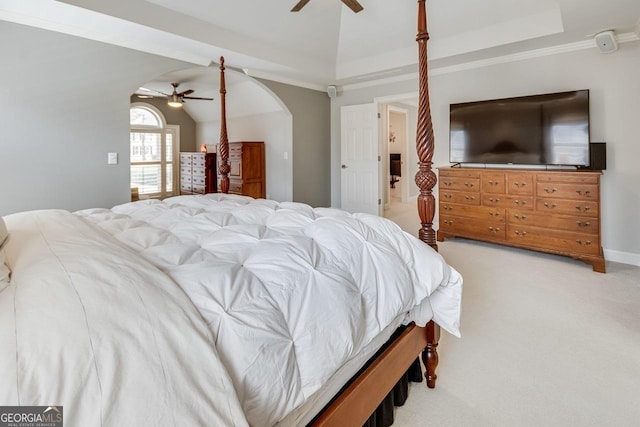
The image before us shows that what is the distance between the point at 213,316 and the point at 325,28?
15.8ft

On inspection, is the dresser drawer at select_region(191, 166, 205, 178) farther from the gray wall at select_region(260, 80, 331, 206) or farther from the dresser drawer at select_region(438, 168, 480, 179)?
the dresser drawer at select_region(438, 168, 480, 179)

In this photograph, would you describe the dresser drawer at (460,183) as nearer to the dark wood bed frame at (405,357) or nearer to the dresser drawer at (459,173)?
the dresser drawer at (459,173)

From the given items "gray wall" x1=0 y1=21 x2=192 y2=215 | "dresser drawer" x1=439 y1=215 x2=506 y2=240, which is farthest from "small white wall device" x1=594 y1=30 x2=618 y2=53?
"gray wall" x1=0 y1=21 x2=192 y2=215

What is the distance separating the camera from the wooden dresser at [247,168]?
6.82 m

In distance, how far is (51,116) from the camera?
327 cm

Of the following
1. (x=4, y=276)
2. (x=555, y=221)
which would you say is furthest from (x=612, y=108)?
(x=4, y=276)

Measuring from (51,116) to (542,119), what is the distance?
17.6 ft

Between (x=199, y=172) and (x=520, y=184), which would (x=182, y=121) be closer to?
(x=199, y=172)

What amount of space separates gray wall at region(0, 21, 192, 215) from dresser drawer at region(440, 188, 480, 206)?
403cm

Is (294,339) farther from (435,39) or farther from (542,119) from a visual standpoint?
(435,39)

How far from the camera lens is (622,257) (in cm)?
384

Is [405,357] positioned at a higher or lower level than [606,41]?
lower

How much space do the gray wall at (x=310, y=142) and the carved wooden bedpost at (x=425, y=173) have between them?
3.91 meters

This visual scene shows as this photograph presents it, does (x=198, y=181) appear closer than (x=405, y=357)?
No
